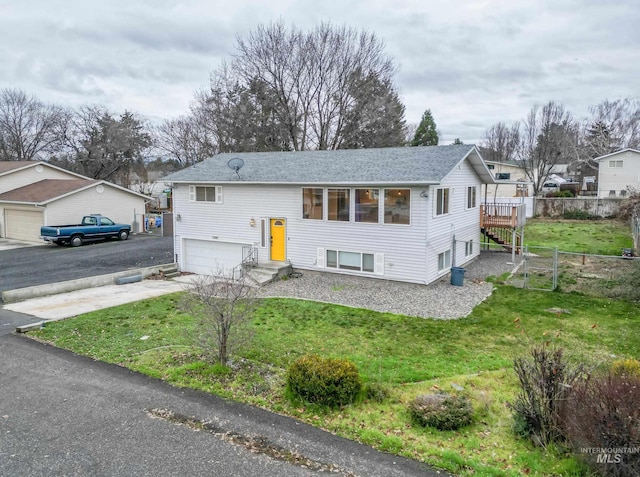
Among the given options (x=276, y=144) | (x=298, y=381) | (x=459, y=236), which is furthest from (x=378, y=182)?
(x=276, y=144)

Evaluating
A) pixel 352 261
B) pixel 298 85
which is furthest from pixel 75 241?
pixel 298 85

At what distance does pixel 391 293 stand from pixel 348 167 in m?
5.42

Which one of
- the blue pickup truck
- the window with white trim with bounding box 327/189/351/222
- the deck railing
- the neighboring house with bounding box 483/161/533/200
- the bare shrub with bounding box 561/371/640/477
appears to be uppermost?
the neighboring house with bounding box 483/161/533/200

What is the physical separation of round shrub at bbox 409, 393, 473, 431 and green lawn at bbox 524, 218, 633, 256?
19109 millimetres

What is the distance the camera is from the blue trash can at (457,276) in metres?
16.4

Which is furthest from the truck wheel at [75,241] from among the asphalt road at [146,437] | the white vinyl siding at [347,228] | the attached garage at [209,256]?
the asphalt road at [146,437]

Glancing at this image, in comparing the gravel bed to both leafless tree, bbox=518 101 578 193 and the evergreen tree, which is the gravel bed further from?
leafless tree, bbox=518 101 578 193

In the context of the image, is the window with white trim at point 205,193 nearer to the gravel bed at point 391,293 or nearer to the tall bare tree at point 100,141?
the gravel bed at point 391,293

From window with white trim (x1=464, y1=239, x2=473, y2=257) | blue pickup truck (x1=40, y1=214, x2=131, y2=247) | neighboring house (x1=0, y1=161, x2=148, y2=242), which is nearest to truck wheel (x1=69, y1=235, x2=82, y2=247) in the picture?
blue pickup truck (x1=40, y1=214, x2=131, y2=247)

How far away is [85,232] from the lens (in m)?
26.9

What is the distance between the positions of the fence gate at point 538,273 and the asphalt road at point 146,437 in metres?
12.4

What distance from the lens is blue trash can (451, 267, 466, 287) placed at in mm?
16406

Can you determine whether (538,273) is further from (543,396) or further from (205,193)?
(205,193)

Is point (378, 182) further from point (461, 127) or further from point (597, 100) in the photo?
point (461, 127)
